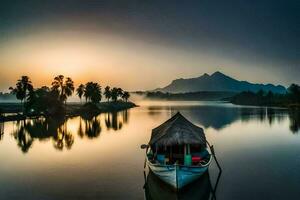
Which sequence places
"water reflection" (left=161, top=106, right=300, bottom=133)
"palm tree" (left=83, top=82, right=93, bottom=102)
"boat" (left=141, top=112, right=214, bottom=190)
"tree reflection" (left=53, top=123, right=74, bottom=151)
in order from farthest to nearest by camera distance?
"palm tree" (left=83, top=82, right=93, bottom=102) → "water reflection" (left=161, top=106, right=300, bottom=133) → "tree reflection" (left=53, top=123, right=74, bottom=151) → "boat" (left=141, top=112, right=214, bottom=190)

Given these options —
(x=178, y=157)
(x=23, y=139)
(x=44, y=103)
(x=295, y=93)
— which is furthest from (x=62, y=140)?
(x=295, y=93)

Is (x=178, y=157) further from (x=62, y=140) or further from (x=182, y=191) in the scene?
(x=62, y=140)

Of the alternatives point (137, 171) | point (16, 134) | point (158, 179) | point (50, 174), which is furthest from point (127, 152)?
point (16, 134)

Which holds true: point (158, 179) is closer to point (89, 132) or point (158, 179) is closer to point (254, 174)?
point (254, 174)

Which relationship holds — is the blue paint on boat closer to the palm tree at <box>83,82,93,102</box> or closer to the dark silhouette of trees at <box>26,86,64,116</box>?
the dark silhouette of trees at <box>26,86,64,116</box>

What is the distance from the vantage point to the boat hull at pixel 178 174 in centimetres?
2278

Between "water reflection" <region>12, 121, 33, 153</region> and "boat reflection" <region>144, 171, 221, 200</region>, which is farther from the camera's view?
"water reflection" <region>12, 121, 33, 153</region>

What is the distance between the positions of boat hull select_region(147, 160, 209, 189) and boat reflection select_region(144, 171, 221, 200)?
2.28ft

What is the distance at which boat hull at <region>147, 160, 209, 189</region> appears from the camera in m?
22.8

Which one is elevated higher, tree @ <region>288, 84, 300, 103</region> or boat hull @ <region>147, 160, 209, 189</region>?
tree @ <region>288, 84, 300, 103</region>

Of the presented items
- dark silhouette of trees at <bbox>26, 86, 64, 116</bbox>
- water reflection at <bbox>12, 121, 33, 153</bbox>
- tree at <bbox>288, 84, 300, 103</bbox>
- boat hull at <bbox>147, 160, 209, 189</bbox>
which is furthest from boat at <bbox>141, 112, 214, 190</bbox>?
tree at <bbox>288, 84, 300, 103</bbox>

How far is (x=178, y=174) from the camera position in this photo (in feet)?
74.7

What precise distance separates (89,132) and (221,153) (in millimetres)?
34641

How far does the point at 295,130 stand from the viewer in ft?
216
